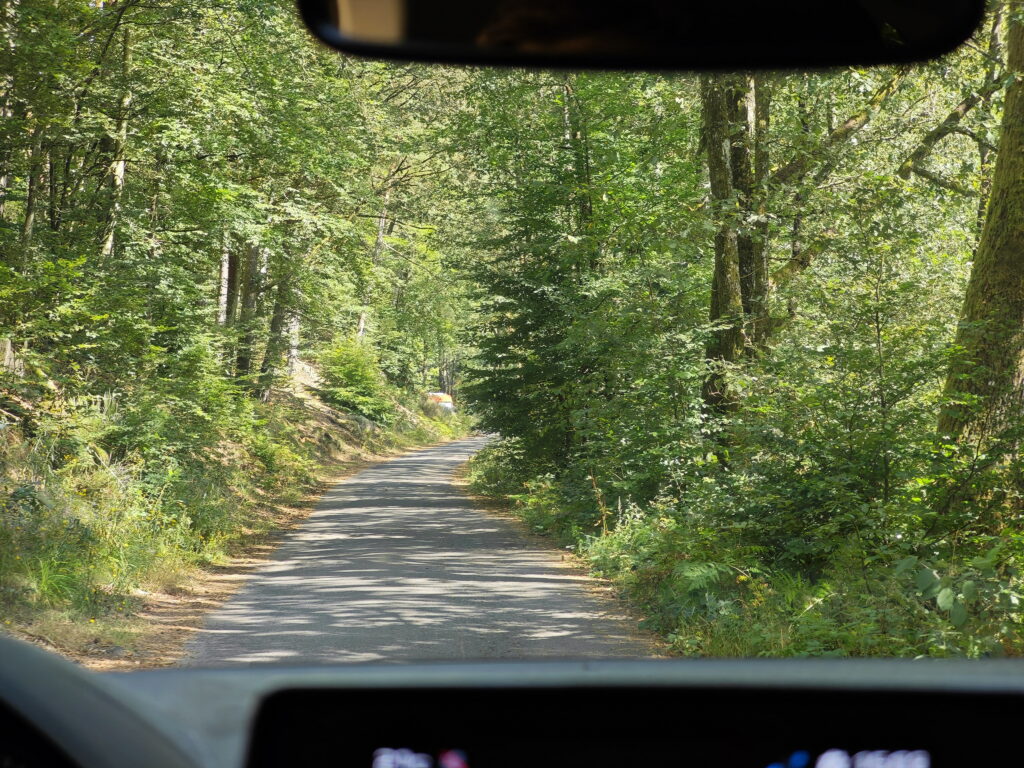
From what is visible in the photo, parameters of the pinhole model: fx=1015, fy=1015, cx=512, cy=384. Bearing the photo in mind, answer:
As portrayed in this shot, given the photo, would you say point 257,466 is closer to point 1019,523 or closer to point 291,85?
point 291,85

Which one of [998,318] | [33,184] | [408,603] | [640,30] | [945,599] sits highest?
[33,184]

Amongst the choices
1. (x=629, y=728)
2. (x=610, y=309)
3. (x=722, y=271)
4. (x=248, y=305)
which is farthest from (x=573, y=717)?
(x=248, y=305)

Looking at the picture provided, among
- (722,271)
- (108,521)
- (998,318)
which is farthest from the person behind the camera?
(722,271)

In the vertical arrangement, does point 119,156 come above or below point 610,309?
above

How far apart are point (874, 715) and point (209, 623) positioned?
903 cm

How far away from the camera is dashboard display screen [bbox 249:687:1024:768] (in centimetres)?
147

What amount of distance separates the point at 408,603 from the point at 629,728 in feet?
29.8

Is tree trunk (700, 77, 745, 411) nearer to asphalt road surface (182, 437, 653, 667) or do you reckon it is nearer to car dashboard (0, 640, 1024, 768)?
asphalt road surface (182, 437, 653, 667)

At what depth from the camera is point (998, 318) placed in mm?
9031

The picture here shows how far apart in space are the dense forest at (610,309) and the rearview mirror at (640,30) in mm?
4064

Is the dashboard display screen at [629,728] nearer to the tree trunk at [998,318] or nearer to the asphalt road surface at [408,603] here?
the asphalt road surface at [408,603]

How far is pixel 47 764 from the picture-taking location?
1205 millimetres

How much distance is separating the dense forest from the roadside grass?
0.25ft

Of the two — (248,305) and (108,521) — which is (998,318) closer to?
(108,521)
